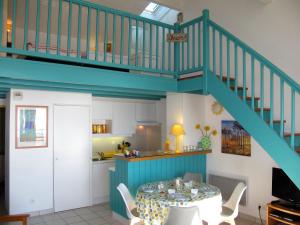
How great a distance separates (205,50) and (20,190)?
13.4ft

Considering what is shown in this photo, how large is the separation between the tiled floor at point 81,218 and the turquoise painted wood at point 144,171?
0.85 feet

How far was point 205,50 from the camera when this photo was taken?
4.08m

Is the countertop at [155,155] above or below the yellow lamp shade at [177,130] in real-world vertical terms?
below

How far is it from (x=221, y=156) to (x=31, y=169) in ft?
12.1

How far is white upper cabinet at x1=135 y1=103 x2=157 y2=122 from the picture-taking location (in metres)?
6.48

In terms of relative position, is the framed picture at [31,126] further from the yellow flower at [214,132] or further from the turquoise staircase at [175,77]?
the yellow flower at [214,132]

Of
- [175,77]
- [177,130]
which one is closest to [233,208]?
[177,130]

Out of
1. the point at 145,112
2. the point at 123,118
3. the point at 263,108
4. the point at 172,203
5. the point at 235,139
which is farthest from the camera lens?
the point at 145,112

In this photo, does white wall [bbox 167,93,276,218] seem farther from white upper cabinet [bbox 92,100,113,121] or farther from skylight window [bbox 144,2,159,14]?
skylight window [bbox 144,2,159,14]

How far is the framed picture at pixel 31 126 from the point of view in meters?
4.74

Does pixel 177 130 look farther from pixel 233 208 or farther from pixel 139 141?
pixel 139 141

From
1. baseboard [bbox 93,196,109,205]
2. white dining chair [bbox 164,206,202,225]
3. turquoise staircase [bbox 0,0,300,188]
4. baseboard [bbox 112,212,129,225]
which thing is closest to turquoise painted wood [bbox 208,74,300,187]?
turquoise staircase [bbox 0,0,300,188]

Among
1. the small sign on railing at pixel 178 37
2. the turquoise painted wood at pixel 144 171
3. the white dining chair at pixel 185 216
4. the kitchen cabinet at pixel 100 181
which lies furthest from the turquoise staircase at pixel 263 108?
the kitchen cabinet at pixel 100 181

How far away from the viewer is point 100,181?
564 centimetres
